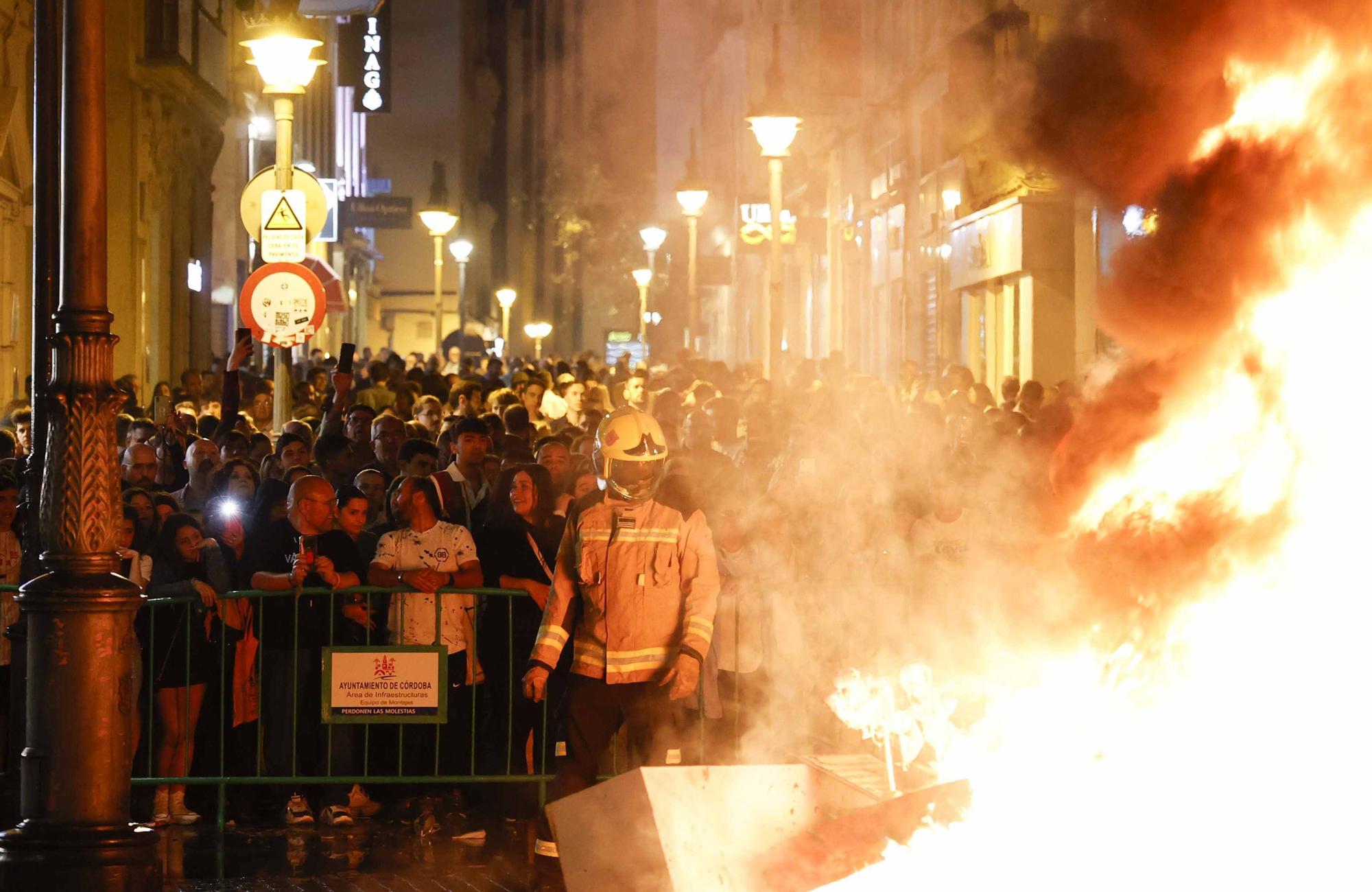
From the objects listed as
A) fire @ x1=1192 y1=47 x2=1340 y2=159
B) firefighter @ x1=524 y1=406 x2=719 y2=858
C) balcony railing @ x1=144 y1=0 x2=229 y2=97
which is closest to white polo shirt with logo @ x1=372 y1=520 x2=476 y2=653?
firefighter @ x1=524 y1=406 x2=719 y2=858

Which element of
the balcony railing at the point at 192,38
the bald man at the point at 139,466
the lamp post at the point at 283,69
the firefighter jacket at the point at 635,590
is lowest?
the firefighter jacket at the point at 635,590

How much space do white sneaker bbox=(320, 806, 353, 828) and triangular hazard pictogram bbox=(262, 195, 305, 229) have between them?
17.8 feet

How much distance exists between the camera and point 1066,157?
21.0 ft

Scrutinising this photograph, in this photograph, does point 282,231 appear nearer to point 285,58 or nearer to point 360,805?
point 285,58

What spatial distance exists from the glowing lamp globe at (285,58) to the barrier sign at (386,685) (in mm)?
5365

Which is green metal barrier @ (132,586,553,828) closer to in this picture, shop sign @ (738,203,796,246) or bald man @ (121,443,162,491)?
bald man @ (121,443,162,491)

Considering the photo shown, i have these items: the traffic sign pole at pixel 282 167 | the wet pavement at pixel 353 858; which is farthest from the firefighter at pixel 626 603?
the traffic sign pole at pixel 282 167

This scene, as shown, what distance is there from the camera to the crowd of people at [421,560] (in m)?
9.09

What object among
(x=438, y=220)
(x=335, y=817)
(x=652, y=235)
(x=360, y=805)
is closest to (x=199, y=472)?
(x=360, y=805)

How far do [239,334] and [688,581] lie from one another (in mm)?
5789

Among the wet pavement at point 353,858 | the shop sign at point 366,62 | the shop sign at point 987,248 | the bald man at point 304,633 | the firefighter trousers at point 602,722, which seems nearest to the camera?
the firefighter trousers at point 602,722

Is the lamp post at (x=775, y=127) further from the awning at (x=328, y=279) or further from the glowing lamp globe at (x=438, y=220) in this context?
the glowing lamp globe at (x=438, y=220)

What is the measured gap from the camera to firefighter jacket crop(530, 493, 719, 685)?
7629mm

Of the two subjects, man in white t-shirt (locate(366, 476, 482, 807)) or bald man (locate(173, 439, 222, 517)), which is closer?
man in white t-shirt (locate(366, 476, 482, 807))
